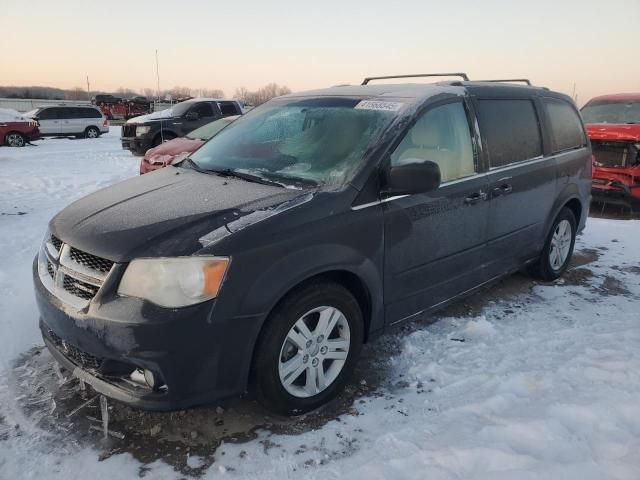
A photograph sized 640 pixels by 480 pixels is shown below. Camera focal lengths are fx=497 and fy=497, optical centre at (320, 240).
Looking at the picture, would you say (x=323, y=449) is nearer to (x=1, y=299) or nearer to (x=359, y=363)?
(x=359, y=363)

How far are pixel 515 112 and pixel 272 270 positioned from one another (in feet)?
8.78

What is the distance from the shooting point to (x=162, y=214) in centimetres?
255

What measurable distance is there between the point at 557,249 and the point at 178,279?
3837mm

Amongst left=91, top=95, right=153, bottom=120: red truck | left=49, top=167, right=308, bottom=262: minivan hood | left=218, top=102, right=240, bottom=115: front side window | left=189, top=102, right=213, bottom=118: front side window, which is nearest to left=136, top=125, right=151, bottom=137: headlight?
left=189, top=102, right=213, bottom=118: front side window

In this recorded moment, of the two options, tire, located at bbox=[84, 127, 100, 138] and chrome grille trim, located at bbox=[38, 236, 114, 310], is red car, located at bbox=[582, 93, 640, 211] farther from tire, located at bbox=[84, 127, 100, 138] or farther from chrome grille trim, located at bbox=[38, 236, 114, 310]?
tire, located at bbox=[84, 127, 100, 138]

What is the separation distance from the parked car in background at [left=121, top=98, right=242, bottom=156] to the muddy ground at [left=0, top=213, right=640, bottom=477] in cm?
999

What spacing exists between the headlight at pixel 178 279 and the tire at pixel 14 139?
1885 cm

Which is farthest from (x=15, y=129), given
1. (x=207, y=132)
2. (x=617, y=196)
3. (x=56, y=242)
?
(x=617, y=196)

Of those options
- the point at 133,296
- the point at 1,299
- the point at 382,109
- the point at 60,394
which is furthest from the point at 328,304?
the point at 1,299


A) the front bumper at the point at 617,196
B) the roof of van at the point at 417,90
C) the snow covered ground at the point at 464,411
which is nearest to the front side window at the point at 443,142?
the roof of van at the point at 417,90

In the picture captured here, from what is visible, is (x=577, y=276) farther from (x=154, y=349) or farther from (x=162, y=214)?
(x=154, y=349)

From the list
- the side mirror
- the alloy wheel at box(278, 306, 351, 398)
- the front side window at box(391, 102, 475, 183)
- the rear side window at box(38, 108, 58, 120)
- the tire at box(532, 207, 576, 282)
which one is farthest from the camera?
the rear side window at box(38, 108, 58, 120)

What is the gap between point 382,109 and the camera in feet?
10.3

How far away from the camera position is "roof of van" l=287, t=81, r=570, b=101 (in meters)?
3.31
